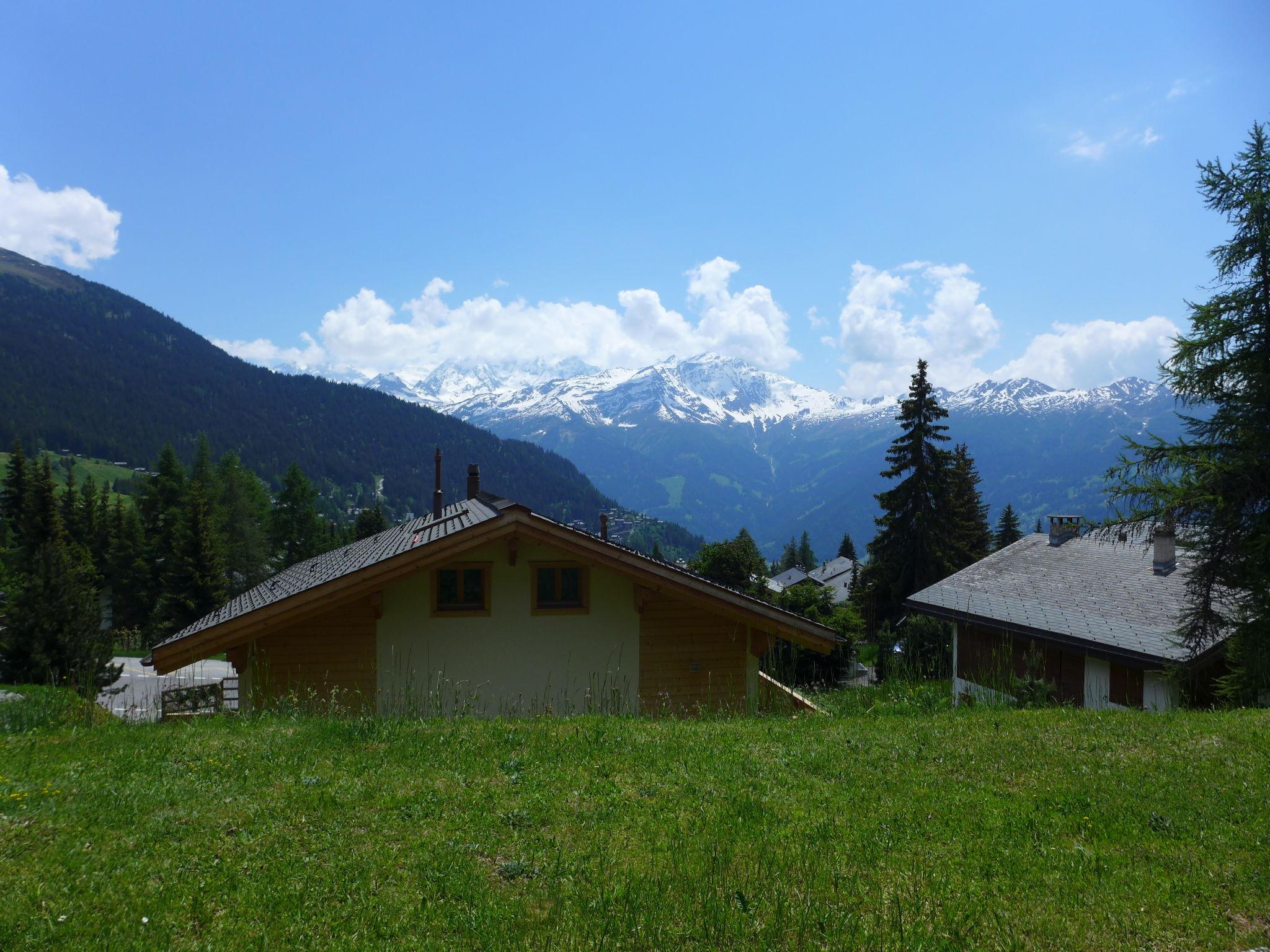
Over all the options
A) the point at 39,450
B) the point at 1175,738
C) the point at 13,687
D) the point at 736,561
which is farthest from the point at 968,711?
the point at 39,450

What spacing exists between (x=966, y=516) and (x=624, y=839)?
49.8 m

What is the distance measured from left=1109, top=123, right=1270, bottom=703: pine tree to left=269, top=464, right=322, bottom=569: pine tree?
269ft

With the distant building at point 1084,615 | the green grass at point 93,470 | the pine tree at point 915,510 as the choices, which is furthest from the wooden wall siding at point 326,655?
the green grass at point 93,470

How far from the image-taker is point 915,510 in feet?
133

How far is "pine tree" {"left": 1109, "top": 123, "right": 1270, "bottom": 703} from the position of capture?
14.6m

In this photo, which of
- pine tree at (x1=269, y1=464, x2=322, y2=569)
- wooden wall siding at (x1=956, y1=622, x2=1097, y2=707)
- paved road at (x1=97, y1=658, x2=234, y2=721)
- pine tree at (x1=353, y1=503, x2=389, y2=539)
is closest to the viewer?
wooden wall siding at (x1=956, y1=622, x2=1097, y2=707)

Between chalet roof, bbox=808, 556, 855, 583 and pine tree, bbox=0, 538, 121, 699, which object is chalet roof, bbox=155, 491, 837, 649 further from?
chalet roof, bbox=808, 556, 855, 583

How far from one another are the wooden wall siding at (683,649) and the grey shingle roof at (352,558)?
352 centimetres

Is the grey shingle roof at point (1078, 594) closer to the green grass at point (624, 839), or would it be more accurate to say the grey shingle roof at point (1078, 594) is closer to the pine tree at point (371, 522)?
the green grass at point (624, 839)

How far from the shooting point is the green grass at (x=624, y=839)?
4.07 m

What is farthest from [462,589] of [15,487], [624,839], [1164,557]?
[15,487]

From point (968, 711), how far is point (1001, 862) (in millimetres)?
4876

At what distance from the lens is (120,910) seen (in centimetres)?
408

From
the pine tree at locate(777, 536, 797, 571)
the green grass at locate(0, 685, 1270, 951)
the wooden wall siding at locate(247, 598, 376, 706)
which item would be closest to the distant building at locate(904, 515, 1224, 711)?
the green grass at locate(0, 685, 1270, 951)
